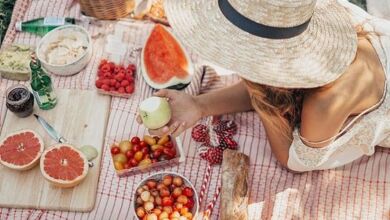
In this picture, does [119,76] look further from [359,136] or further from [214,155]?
[359,136]

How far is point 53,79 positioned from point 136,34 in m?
0.65

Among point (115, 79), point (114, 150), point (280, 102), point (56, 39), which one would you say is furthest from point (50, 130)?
point (280, 102)

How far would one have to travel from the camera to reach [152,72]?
3402 mm

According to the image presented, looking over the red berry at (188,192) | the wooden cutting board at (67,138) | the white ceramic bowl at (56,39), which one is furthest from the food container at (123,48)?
the red berry at (188,192)

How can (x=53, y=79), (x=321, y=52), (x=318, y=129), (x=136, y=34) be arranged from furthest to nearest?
(x=136, y=34)
(x=53, y=79)
(x=318, y=129)
(x=321, y=52)

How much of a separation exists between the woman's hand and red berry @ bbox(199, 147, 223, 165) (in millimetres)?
248

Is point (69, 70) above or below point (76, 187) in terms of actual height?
above

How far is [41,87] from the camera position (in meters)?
3.09

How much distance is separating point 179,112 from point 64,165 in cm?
69

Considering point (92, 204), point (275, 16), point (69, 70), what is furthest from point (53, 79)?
point (275, 16)

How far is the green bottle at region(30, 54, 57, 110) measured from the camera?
9.95 feet

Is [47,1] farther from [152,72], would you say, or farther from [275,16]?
[275,16]

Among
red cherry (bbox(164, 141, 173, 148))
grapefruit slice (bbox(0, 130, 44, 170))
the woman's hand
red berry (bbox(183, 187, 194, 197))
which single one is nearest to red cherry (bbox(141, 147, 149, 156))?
red cherry (bbox(164, 141, 173, 148))

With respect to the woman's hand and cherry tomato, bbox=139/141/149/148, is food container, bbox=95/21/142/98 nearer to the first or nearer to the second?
cherry tomato, bbox=139/141/149/148
